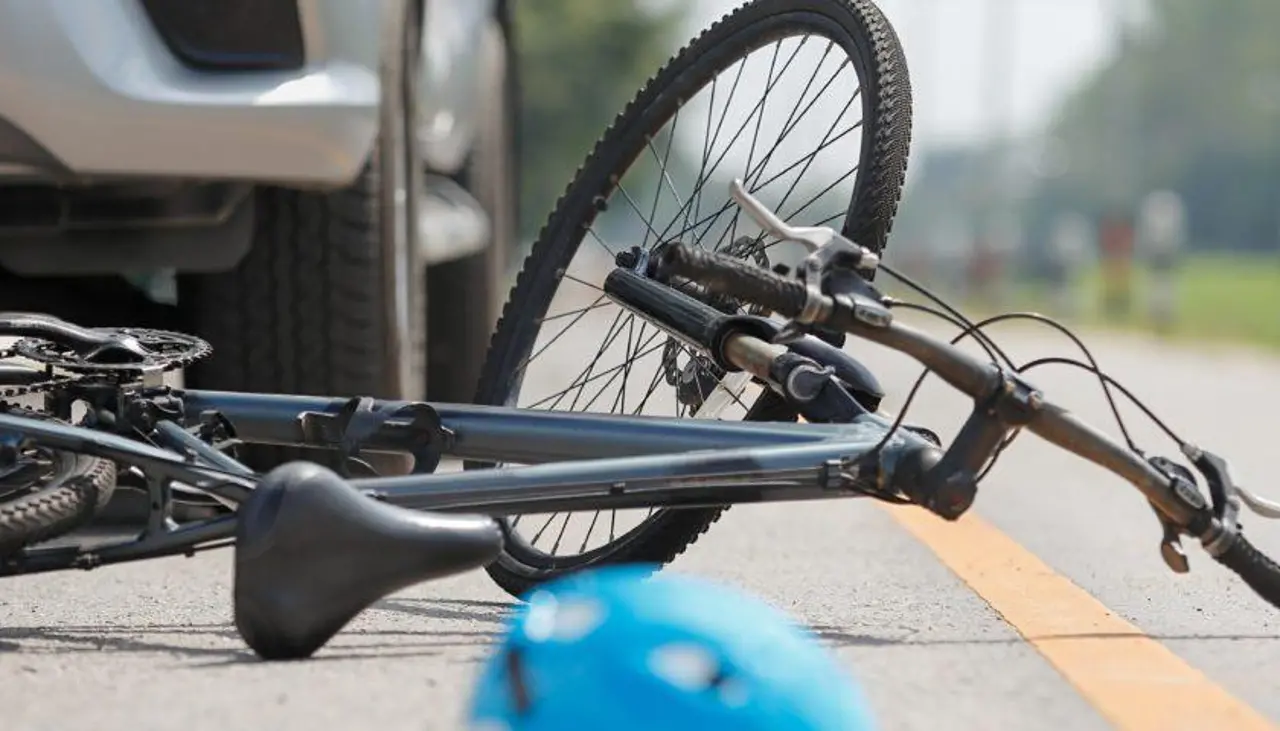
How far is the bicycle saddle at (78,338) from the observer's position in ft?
12.2

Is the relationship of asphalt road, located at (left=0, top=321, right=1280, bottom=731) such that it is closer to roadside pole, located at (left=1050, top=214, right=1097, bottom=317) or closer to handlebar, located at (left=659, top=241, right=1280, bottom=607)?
handlebar, located at (left=659, top=241, right=1280, bottom=607)

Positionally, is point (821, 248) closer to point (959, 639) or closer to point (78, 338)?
→ point (959, 639)

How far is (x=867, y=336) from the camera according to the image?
3172 millimetres

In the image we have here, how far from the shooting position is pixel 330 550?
10.3 feet

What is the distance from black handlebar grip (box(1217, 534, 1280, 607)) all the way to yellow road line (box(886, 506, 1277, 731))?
0.15 m

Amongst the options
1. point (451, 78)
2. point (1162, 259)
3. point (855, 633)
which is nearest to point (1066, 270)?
point (1162, 259)

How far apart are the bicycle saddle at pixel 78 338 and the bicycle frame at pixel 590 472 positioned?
7.0 inches

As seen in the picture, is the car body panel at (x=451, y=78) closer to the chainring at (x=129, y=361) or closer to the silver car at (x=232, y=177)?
the silver car at (x=232, y=177)

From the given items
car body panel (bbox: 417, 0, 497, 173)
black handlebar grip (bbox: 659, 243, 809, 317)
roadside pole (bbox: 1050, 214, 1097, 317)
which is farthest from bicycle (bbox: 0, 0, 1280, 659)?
roadside pole (bbox: 1050, 214, 1097, 317)

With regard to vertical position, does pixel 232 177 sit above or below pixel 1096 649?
above

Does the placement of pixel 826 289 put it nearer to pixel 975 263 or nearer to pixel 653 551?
pixel 653 551

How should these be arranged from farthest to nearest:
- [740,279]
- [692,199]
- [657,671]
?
1. [692,199]
2. [740,279]
3. [657,671]

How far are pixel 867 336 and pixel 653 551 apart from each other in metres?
0.94

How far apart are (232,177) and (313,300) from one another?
53cm
